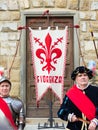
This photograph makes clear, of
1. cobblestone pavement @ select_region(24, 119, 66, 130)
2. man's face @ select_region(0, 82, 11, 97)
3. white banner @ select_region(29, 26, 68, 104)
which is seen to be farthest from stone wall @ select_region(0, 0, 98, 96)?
man's face @ select_region(0, 82, 11, 97)

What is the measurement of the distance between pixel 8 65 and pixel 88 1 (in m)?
2.19

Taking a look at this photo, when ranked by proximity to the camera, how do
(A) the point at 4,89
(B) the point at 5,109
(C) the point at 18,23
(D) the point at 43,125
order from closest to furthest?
(B) the point at 5,109
(A) the point at 4,89
(D) the point at 43,125
(C) the point at 18,23

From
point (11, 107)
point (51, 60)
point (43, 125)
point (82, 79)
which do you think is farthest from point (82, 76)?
point (43, 125)

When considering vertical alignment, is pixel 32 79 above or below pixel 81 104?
above

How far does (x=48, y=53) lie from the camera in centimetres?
827

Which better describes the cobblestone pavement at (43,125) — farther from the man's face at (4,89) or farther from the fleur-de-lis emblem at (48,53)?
the man's face at (4,89)

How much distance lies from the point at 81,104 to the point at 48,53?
335cm

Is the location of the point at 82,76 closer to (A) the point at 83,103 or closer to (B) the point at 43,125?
(A) the point at 83,103

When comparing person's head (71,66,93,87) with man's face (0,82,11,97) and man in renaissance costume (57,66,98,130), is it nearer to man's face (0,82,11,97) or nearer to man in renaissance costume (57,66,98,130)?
man in renaissance costume (57,66,98,130)

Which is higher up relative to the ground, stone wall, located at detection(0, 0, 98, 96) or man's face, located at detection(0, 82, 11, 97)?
stone wall, located at detection(0, 0, 98, 96)

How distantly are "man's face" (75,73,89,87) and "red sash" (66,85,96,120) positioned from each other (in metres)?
0.09

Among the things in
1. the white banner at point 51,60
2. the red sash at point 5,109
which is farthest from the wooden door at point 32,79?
the red sash at point 5,109

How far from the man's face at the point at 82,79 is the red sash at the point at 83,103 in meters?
0.09

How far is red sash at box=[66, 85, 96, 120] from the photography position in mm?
4977
